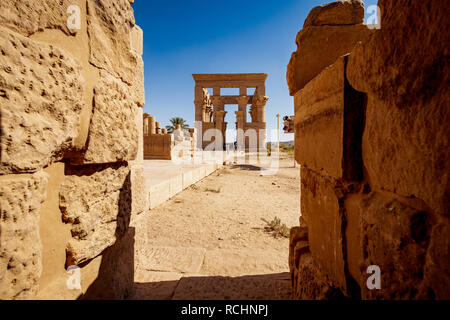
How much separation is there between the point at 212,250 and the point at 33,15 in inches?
104

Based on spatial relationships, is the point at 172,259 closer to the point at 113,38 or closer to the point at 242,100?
the point at 113,38

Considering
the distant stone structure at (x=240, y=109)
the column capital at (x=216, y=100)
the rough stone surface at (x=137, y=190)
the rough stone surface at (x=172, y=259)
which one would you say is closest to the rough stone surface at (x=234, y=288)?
the rough stone surface at (x=172, y=259)

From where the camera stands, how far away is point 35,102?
85 cm

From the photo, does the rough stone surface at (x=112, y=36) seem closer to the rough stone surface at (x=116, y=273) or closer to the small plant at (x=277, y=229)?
the rough stone surface at (x=116, y=273)

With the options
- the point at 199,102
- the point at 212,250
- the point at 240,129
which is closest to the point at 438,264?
the point at 212,250

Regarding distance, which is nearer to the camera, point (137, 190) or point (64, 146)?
point (64, 146)

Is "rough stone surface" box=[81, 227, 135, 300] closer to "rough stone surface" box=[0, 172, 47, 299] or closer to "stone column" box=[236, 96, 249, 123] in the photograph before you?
"rough stone surface" box=[0, 172, 47, 299]

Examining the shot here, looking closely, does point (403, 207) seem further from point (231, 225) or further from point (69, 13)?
point (231, 225)

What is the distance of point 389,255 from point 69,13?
1655 mm

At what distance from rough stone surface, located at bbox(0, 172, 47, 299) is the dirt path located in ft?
3.39

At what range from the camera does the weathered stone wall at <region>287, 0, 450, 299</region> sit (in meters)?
0.59

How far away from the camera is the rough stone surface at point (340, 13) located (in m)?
1.67

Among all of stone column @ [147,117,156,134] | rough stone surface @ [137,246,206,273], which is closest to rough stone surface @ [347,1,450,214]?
rough stone surface @ [137,246,206,273]

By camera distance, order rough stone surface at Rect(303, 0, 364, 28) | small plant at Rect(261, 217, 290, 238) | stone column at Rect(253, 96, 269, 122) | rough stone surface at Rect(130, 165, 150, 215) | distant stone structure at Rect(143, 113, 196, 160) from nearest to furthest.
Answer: rough stone surface at Rect(303, 0, 364, 28)
rough stone surface at Rect(130, 165, 150, 215)
small plant at Rect(261, 217, 290, 238)
distant stone structure at Rect(143, 113, 196, 160)
stone column at Rect(253, 96, 269, 122)
